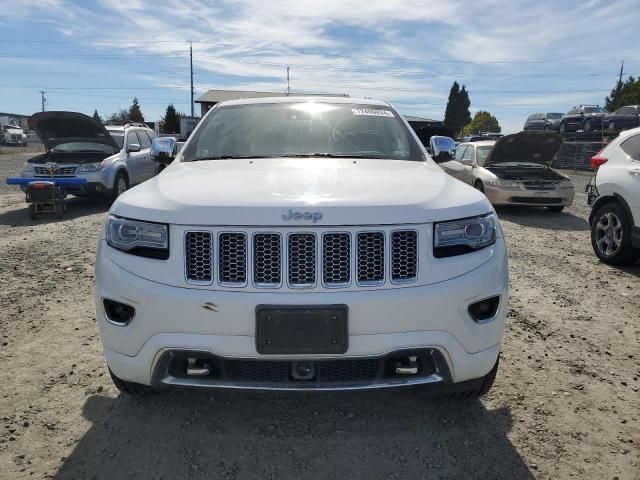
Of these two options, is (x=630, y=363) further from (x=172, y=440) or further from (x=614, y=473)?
(x=172, y=440)

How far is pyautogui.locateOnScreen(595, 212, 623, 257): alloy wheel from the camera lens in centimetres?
605

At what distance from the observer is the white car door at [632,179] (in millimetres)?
5652

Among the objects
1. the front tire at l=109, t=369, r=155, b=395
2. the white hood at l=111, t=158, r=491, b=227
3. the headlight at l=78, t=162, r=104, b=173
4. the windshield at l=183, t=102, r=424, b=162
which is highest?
the windshield at l=183, t=102, r=424, b=162

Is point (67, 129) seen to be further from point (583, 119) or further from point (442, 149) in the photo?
point (583, 119)

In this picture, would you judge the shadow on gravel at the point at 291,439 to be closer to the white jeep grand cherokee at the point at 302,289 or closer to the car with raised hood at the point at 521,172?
the white jeep grand cherokee at the point at 302,289

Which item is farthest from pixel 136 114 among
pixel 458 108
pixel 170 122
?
pixel 458 108

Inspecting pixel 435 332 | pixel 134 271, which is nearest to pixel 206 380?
pixel 134 271

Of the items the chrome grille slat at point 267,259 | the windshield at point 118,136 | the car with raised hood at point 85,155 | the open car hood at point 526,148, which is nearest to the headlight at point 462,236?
the chrome grille slat at point 267,259

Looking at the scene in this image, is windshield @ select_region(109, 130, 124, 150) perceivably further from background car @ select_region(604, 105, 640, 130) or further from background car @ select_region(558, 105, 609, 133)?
background car @ select_region(558, 105, 609, 133)

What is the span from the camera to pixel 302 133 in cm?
359

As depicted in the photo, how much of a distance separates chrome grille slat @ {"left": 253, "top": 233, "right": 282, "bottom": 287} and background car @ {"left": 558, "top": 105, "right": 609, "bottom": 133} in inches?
1139

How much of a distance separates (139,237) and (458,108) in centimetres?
10047

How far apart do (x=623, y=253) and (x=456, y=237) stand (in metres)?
4.70

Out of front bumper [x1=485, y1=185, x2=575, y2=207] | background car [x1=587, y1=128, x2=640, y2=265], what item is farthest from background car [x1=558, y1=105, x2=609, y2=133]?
background car [x1=587, y1=128, x2=640, y2=265]
